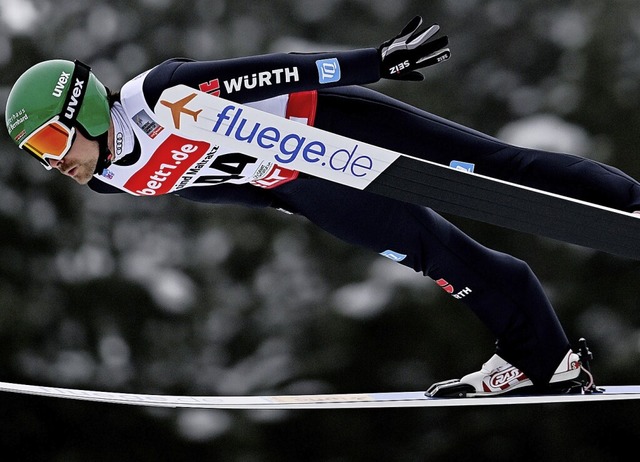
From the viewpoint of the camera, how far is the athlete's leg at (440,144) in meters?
2.33

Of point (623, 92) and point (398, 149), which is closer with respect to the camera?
point (398, 149)

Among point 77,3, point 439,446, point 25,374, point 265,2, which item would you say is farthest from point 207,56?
point 439,446

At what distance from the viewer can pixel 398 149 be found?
2.34m

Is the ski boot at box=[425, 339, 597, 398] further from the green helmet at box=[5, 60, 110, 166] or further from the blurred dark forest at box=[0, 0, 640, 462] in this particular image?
the blurred dark forest at box=[0, 0, 640, 462]

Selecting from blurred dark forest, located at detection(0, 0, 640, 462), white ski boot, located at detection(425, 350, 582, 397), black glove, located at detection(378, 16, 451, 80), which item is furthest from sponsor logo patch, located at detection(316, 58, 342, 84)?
blurred dark forest, located at detection(0, 0, 640, 462)

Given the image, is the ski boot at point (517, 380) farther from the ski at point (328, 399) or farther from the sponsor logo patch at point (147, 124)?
the sponsor logo patch at point (147, 124)

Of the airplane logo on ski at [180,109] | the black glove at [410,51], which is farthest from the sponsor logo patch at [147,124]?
the black glove at [410,51]

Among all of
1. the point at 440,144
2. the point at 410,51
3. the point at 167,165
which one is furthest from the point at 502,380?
the point at 167,165

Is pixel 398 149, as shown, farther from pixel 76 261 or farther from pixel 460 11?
pixel 76 261

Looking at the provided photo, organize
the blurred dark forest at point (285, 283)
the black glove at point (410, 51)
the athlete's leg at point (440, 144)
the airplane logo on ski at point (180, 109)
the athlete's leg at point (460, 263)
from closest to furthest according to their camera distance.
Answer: the airplane logo on ski at point (180, 109), the black glove at point (410, 51), the athlete's leg at point (440, 144), the athlete's leg at point (460, 263), the blurred dark forest at point (285, 283)

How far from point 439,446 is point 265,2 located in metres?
2.24

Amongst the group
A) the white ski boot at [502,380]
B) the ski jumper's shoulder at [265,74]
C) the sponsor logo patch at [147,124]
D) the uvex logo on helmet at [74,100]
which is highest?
the ski jumper's shoulder at [265,74]

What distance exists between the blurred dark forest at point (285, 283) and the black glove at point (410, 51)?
7.40ft

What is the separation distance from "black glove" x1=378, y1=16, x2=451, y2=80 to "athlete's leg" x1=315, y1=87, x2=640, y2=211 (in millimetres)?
210
